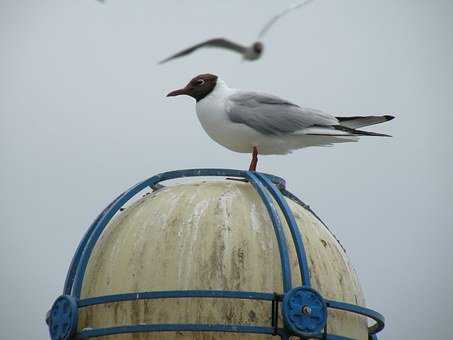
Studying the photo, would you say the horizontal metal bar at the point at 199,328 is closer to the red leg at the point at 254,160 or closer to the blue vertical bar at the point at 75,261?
the blue vertical bar at the point at 75,261

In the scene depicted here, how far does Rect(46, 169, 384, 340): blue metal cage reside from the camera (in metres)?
8.51

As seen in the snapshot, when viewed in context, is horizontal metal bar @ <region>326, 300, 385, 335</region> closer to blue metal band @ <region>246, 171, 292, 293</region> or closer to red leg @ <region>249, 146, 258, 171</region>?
blue metal band @ <region>246, 171, 292, 293</region>

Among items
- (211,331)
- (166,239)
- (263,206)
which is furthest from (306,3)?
(211,331)

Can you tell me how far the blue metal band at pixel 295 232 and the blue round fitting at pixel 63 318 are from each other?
2.06 metres

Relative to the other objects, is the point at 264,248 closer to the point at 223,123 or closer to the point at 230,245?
the point at 230,245

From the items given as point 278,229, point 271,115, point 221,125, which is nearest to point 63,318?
point 278,229

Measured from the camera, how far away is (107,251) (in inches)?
372

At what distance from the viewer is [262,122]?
1153cm

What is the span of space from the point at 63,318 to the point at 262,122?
3564mm

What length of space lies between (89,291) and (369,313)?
2.61 metres

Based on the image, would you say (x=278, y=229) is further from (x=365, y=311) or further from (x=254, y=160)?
(x=254, y=160)

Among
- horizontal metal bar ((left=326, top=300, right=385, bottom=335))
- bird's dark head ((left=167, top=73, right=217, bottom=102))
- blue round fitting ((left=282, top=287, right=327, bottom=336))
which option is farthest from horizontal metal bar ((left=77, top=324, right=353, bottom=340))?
bird's dark head ((left=167, top=73, right=217, bottom=102))

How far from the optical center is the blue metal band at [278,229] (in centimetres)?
866

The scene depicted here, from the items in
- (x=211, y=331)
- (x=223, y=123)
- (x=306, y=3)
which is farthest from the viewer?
(x=223, y=123)
